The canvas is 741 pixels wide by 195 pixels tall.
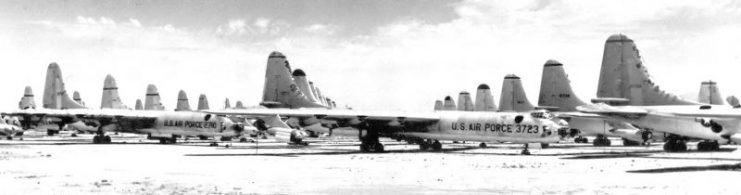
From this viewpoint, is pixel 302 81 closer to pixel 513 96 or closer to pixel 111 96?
pixel 513 96

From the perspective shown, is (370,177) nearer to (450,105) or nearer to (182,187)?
(182,187)

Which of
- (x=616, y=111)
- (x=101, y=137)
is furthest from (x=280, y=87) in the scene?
(x=616, y=111)

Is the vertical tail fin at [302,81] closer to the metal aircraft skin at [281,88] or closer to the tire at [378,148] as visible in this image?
the metal aircraft skin at [281,88]

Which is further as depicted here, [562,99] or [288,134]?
[288,134]

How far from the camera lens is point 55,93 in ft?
196

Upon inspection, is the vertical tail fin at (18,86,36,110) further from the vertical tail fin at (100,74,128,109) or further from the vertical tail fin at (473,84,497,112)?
the vertical tail fin at (473,84,497,112)

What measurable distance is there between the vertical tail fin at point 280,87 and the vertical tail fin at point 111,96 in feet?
88.7

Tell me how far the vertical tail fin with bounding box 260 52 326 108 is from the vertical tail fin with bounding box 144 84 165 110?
1170 inches

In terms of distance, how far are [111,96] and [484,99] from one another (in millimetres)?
35303

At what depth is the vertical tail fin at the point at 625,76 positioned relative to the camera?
39938 millimetres

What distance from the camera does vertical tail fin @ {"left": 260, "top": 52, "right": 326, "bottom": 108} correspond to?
4575 centimetres

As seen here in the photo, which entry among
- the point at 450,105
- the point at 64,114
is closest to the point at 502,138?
the point at 64,114

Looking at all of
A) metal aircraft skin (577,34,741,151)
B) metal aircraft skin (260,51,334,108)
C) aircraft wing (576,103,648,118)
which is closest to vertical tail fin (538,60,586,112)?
metal aircraft skin (577,34,741,151)

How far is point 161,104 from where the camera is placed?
240 ft
